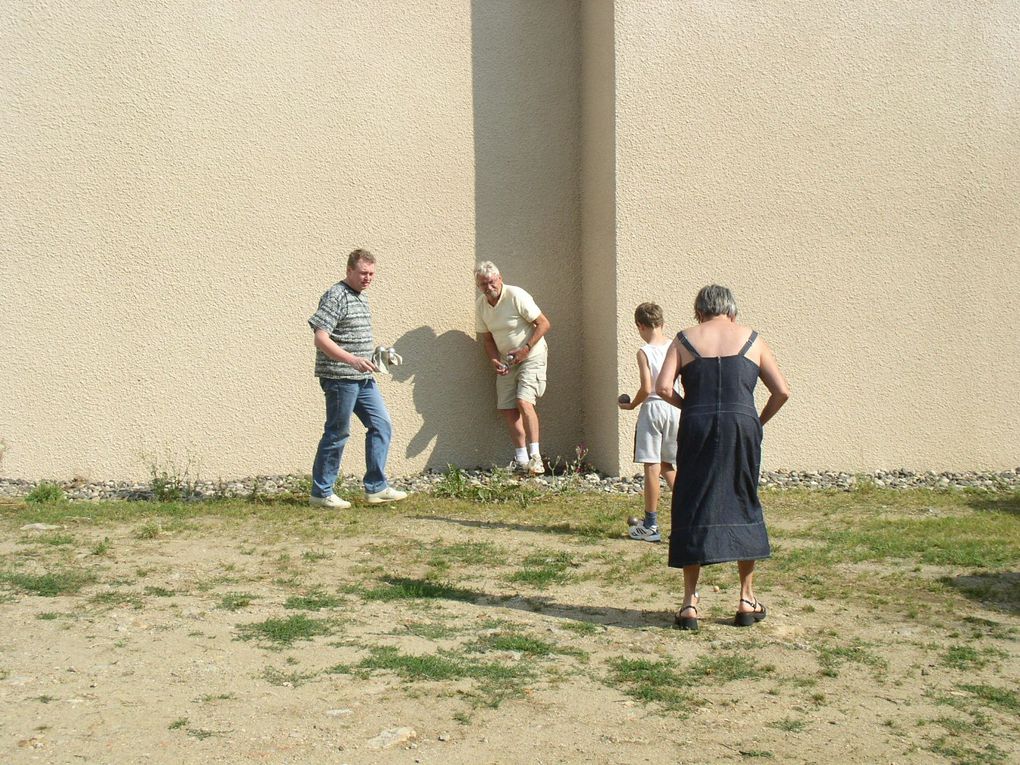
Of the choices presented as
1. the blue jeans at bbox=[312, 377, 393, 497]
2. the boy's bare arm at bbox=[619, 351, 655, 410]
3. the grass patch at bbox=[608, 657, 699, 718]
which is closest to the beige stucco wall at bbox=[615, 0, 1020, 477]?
the blue jeans at bbox=[312, 377, 393, 497]

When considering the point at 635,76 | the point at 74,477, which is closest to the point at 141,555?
the point at 74,477

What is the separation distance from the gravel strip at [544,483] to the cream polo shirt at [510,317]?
1.13 meters

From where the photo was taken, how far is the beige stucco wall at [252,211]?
8992mm

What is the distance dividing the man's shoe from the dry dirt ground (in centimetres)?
122

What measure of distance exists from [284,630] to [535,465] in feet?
15.0

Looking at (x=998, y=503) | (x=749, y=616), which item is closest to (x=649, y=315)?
(x=749, y=616)

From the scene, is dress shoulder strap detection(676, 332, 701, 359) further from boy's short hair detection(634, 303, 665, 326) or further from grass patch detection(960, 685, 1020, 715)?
grass patch detection(960, 685, 1020, 715)

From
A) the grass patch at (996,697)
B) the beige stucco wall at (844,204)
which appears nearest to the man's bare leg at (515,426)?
the beige stucco wall at (844,204)

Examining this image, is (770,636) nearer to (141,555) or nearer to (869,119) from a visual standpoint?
(141,555)

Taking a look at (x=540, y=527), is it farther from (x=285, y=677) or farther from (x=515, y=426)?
(x=285, y=677)

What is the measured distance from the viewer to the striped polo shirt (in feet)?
25.7

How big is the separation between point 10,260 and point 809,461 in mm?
6807

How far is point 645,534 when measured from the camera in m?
7.08

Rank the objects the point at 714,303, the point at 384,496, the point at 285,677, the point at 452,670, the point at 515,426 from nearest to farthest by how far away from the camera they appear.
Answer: the point at 285,677 → the point at 452,670 → the point at 714,303 → the point at 384,496 → the point at 515,426
